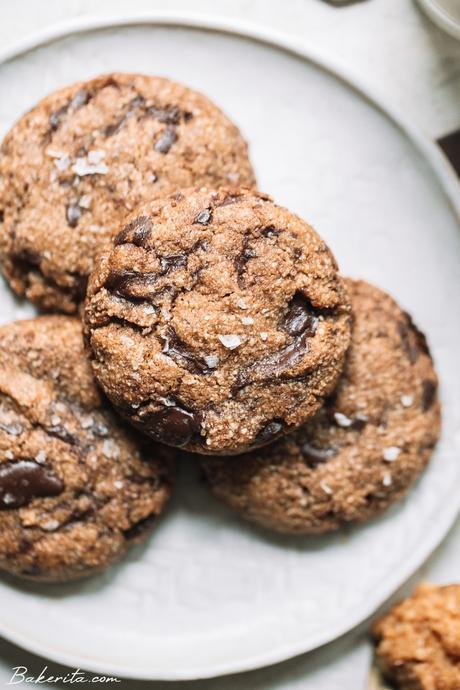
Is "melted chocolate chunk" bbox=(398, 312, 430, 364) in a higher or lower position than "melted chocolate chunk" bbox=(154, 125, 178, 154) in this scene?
lower

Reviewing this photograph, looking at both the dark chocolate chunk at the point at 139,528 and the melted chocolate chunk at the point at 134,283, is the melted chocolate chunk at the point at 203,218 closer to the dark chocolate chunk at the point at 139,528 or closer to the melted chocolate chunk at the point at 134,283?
the melted chocolate chunk at the point at 134,283

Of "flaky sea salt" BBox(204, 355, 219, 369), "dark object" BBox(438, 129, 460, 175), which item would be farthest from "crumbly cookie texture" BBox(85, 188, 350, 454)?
"dark object" BBox(438, 129, 460, 175)

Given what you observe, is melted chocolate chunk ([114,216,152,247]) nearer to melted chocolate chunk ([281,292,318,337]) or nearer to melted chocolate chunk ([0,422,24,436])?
melted chocolate chunk ([281,292,318,337])

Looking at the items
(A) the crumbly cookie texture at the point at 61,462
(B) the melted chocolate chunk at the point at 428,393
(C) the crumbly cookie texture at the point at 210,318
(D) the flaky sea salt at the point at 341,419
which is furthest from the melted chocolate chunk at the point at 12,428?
(B) the melted chocolate chunk at the point at 428,393

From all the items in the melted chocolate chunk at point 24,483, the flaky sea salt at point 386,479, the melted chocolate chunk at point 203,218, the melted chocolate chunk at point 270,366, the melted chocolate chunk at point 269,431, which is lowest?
the flaky sea salt at point 386,479

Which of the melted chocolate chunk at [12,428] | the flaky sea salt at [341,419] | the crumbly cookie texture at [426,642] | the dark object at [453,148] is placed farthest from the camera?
the dark object at [453,148]
